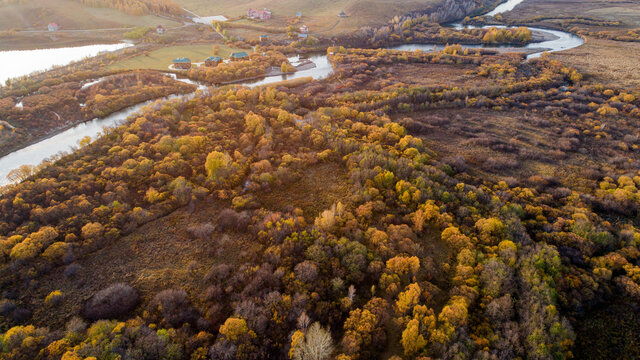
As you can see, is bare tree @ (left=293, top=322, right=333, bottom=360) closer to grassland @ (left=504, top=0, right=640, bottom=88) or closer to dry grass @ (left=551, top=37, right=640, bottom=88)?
dry grass @ (left=551, top=37, right=640, bottom=88)

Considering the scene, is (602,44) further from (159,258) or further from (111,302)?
(111,302)

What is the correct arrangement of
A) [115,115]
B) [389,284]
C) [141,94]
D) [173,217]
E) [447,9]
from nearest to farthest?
[389,284]
[173,217]
[115,115]
[141,94]
[447,9]

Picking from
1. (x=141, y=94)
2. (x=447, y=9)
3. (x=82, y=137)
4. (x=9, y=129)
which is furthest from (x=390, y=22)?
(x=9, y=129)

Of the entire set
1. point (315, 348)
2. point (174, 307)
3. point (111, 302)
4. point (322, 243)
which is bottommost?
point (174, 307)

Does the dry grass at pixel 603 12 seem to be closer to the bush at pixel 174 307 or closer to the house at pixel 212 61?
the house at pixel 212 61

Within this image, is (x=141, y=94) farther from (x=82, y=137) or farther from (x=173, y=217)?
(x=173, y=217)

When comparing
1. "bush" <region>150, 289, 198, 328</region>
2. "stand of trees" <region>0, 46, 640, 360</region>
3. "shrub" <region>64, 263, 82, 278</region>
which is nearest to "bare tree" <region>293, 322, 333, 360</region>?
"stand of trees" <region>0, 46, 640, 360</region>

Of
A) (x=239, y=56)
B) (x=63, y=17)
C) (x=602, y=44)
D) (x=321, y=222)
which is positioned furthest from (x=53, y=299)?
(x=602, y=44)
